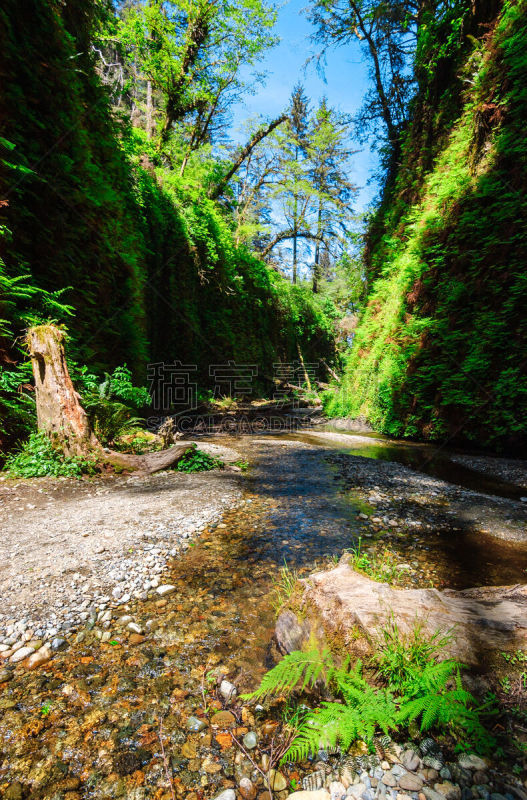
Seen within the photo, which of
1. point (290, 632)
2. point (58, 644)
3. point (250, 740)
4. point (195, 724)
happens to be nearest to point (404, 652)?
point (290, 632)

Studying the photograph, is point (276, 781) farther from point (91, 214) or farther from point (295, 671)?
point (91, 214)

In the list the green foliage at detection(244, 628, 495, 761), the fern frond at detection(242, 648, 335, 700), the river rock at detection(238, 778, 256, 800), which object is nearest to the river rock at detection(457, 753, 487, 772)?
the green foliage at detection(244, 628, 495, 761)

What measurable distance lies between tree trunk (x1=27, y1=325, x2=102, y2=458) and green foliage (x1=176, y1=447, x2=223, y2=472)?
5.37 ft

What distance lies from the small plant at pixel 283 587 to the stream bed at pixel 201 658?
6cm

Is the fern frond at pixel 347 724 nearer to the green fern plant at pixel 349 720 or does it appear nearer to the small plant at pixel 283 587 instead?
the green fern plant at pixel 349 720

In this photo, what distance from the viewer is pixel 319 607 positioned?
1926 millimetres

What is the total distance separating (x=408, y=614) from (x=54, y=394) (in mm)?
4939

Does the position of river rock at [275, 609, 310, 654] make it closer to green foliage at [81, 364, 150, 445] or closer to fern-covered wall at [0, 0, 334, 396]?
green foliage at [81, 364, 150, 445]

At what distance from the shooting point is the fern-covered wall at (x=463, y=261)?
6.64 meters

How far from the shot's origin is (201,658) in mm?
1922

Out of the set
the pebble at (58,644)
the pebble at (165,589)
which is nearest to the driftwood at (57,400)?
the pebble at (165,589)

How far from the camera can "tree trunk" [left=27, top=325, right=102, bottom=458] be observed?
4.56 meters

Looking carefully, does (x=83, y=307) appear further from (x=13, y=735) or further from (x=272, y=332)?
(x=272, y=332)

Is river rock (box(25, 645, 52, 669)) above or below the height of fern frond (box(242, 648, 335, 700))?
below
